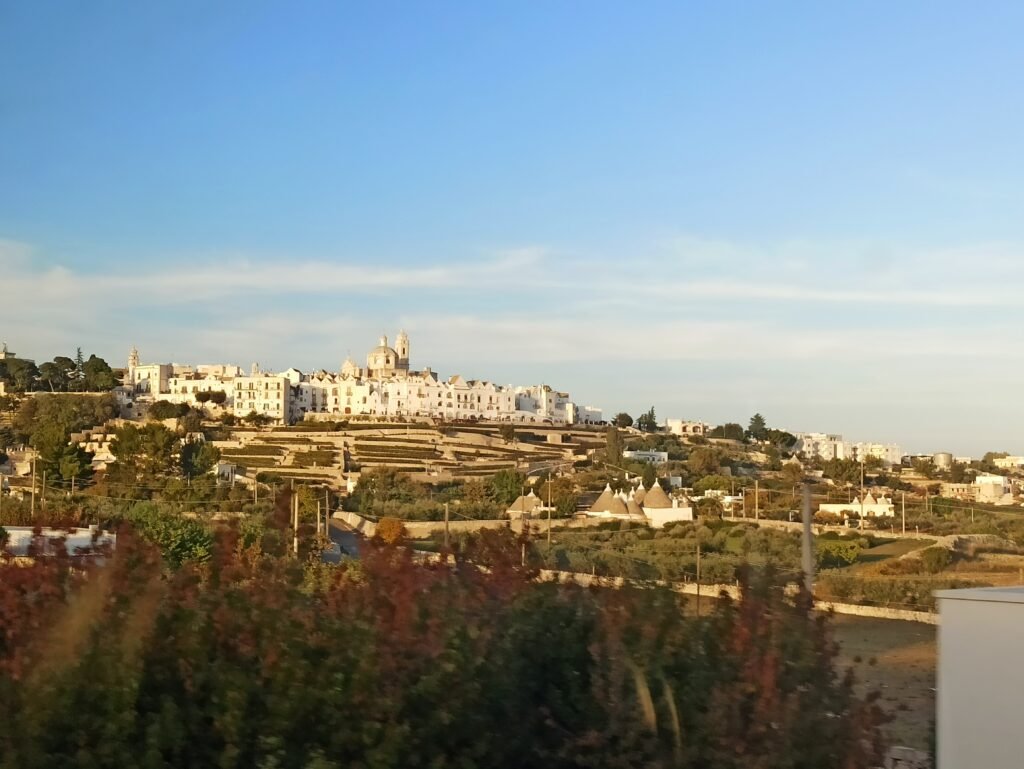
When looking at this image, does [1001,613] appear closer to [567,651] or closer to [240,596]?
[567,651]

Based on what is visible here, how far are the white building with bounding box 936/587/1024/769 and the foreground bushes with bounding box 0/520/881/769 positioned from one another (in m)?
0.25

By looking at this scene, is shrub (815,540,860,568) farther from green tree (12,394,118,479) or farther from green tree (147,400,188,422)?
green tree (147,400,188,422)

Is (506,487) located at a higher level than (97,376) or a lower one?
lower

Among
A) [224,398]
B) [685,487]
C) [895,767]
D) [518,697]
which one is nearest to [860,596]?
[895,767]

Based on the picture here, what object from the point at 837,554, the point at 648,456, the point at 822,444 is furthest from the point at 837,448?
the point at 837,554

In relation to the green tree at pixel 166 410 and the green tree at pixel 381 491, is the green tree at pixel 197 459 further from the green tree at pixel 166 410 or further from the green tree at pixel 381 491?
the green tree at pixel 166 410

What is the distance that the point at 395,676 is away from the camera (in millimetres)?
3094

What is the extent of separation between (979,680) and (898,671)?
125 inches

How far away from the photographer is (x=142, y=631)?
3139 millimetres

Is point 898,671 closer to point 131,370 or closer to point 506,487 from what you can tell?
point 506,487

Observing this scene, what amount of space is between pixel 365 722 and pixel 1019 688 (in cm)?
178

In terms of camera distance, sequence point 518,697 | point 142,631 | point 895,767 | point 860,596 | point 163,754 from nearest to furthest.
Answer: point 163,754 → point 142,631 → point 518,697 → point 895,767 → point 860,596

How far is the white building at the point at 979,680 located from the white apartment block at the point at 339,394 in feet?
302

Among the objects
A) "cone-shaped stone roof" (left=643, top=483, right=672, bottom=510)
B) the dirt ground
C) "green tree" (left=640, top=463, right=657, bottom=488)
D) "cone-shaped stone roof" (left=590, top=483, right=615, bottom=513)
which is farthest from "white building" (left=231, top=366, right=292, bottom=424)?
the dirt ground
